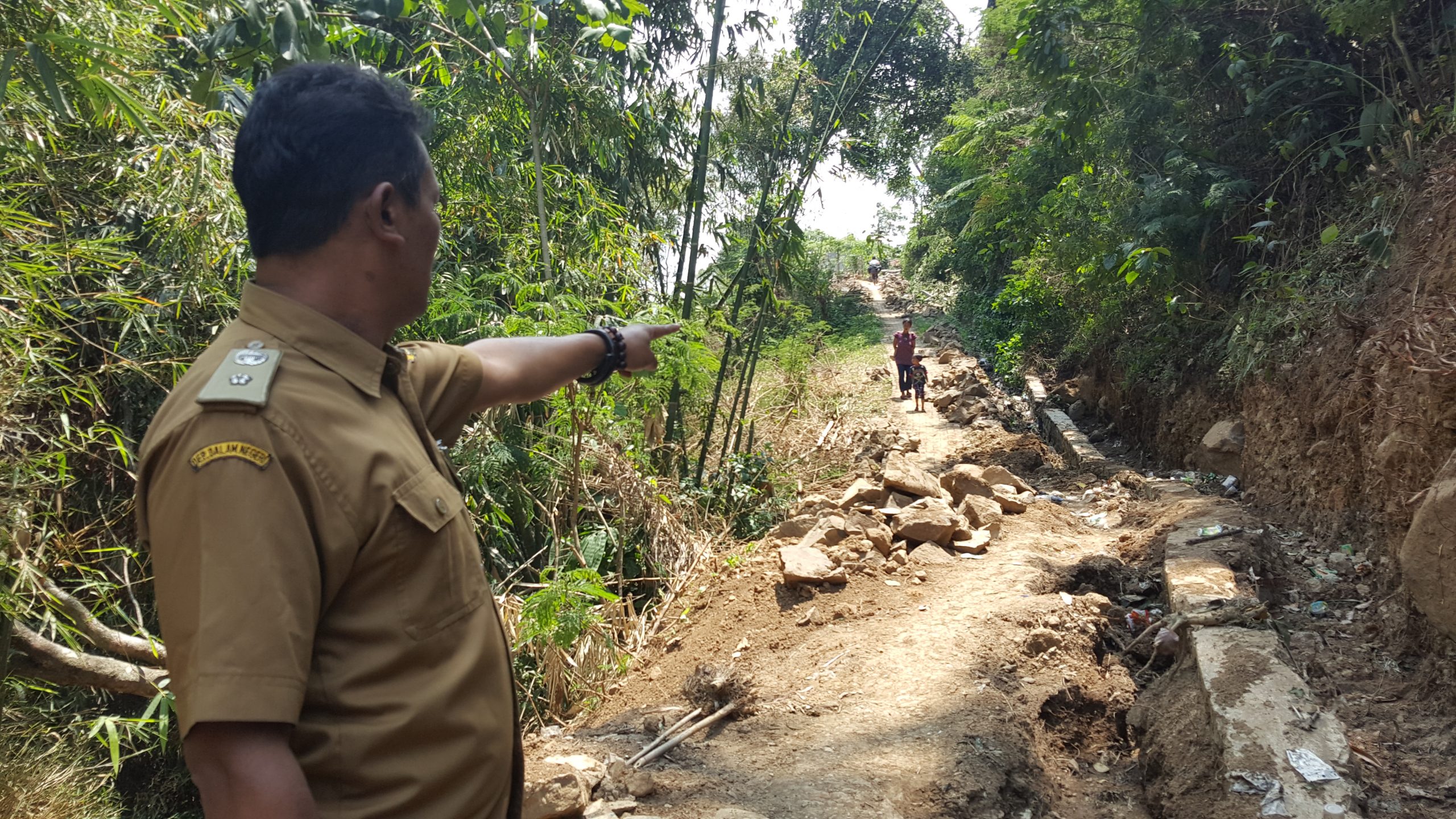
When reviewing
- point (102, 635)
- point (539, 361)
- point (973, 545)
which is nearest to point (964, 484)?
point (973, 545)

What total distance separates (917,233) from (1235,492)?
50.5ft

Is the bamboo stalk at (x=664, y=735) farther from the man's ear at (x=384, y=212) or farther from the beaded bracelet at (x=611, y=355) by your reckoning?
the man's ear at (x=384, y=212)

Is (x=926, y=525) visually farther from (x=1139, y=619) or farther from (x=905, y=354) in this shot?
(x=905, y=354)

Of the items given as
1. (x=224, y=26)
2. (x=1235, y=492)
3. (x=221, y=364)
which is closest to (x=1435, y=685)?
(x=1235, y=492)

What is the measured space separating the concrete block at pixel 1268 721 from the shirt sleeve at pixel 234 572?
9.87 ft

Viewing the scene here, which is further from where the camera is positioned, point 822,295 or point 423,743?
point 822,295

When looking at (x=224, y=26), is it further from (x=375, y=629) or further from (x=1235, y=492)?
(x=1235, y=492)

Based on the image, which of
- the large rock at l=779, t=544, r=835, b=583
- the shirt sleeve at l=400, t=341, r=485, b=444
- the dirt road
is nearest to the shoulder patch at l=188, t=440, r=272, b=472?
the shirt sleeve at l=400, t=341, r=485, b=444

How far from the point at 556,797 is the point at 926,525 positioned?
3.48m

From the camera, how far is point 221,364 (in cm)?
103

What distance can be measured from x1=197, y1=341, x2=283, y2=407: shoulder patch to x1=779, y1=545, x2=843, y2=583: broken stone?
4.24 meters

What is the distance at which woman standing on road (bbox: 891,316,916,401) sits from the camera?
12586 mm

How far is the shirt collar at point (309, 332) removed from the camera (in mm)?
1096

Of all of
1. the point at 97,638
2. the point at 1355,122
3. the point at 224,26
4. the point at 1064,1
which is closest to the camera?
the point at 224,26
